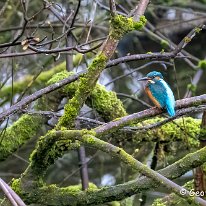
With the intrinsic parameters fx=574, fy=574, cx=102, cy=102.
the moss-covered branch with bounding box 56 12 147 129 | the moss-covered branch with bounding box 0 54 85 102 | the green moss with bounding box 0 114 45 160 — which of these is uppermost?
the moss-covered branch with bounding box 0 54 85 102

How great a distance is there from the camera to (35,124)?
4.48 meters

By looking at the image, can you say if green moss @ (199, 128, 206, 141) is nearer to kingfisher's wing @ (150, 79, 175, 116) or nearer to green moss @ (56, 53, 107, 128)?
kingfisher's wing @ (150, 79, 175, 116)

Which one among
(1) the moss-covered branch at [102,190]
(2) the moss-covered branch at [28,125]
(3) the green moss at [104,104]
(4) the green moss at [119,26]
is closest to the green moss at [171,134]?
(3) the green moss at [104,104]

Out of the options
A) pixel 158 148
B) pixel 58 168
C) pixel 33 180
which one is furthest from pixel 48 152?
pixel 58 168

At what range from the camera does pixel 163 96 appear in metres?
3.34

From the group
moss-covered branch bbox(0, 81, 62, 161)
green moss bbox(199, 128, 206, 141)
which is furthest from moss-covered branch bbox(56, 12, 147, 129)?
moss-covered branch bbox(0, 81, 62, 161)

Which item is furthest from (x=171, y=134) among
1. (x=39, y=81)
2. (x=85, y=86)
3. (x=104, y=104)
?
(x=39, y=81)

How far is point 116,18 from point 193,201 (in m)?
0.98

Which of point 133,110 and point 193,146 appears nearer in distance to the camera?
point 193,146

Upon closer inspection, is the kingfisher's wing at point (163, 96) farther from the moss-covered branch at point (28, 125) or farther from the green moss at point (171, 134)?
the moss-covered branch at point (28, 125)

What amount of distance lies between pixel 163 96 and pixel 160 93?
0.77ft

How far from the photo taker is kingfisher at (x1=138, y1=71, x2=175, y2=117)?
10.6 ft

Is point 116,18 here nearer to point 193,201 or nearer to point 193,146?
point 193,201

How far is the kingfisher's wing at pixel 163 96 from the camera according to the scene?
10.5ft
